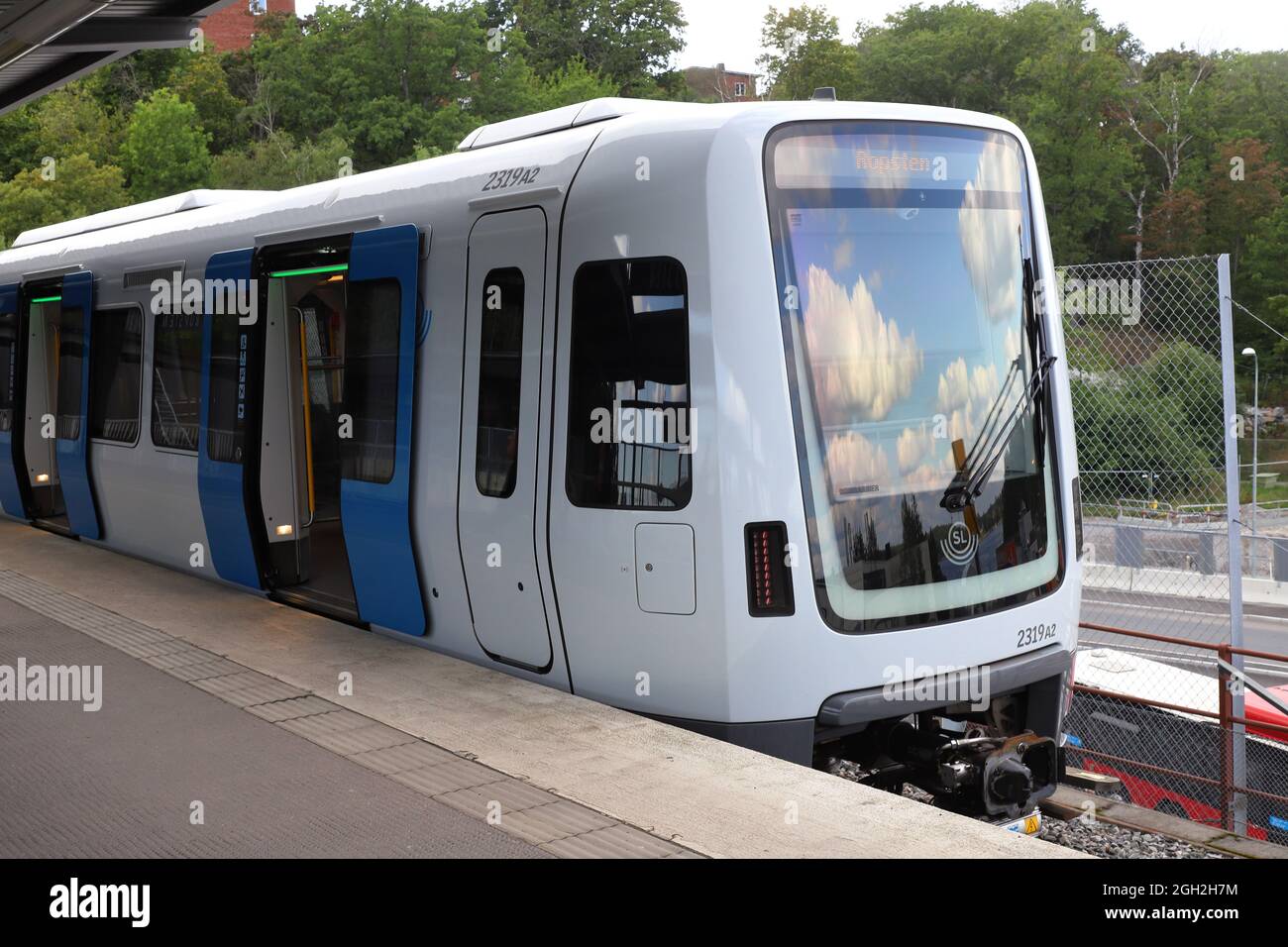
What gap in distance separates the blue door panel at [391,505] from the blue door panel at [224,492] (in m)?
1.83

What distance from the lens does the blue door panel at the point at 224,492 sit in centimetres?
982

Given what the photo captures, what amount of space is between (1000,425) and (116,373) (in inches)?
342

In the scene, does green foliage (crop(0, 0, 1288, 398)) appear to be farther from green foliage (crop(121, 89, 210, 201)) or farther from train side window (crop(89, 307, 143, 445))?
train side window (crop(89, 307, 143, 445))

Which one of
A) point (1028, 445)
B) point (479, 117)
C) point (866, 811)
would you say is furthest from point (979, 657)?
point (479, 117)

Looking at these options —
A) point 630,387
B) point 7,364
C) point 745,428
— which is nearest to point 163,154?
point 7,364

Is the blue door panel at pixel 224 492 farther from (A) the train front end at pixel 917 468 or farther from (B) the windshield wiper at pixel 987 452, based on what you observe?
(B) the windshield wiper at pixel 987 452

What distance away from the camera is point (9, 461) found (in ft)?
49.4

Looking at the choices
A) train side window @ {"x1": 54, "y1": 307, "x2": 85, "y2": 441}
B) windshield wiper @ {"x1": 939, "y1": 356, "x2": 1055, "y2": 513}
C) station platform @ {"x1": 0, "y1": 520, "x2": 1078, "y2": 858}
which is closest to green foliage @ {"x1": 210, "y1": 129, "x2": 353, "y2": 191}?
train side window @ {"x1": 54, "y1": 307, "x2": 85, "y2": 441}

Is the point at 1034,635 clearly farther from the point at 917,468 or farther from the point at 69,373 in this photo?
the point at 69,373

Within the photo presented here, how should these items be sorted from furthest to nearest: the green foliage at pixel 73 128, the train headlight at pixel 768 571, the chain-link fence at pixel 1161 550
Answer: the green foliage at pixel 73 128, the chain-link fence at pixel 1161 550, the train headlight at pixel 768 571

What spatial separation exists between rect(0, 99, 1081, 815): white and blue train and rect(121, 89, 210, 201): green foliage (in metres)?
46.3

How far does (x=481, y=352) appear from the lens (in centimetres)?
712

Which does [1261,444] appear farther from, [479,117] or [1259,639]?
[479,117]

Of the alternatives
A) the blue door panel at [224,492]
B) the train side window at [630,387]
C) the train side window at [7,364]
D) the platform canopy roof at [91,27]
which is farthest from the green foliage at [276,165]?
the train side window at [630,387]
